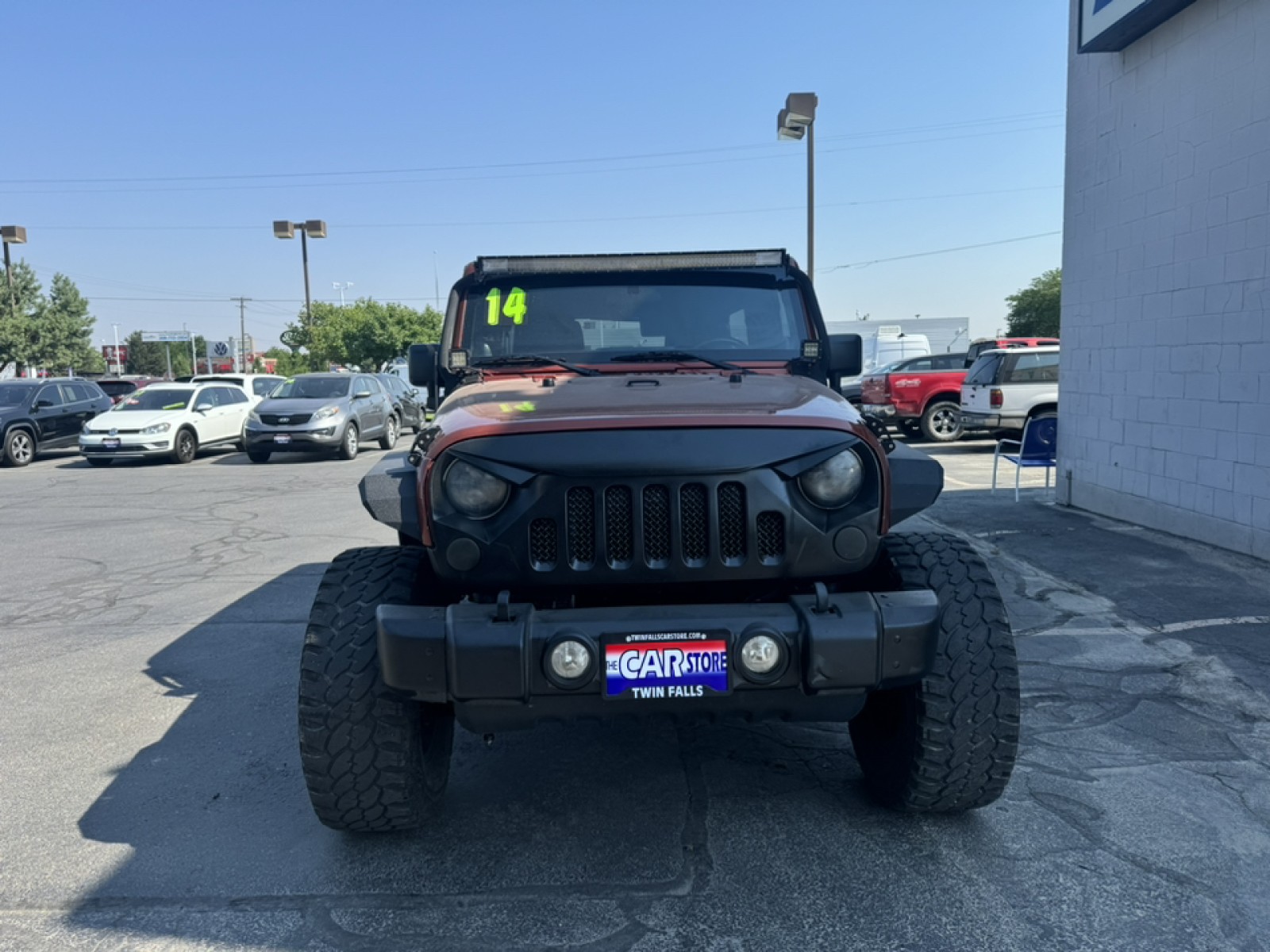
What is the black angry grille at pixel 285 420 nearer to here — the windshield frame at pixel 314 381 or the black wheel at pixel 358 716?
the windshield frame at pixel 314 381

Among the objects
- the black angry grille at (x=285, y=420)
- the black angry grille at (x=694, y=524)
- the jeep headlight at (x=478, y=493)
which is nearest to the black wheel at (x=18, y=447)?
the black angry grille at (x=285, y=420)

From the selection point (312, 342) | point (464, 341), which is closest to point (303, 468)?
point (464, 341)

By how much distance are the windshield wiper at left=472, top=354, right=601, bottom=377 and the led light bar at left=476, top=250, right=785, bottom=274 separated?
0.44 metres

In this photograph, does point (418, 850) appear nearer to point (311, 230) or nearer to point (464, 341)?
point (464, 341)

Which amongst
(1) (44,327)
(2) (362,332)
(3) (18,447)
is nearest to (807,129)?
(3) (18,447)

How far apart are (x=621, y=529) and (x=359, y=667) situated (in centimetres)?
84

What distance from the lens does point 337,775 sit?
2.91 m

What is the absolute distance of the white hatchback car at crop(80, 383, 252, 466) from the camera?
16.6m

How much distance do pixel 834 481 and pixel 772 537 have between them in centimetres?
24

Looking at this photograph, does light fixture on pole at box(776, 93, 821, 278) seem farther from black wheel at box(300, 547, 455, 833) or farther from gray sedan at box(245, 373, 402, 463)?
black wheel at box(300, 547, 455, 833)

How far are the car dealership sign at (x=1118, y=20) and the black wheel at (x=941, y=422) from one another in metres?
9.82

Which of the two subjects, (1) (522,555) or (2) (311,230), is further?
(2) (311,230)

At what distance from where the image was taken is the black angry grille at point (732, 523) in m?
2.78

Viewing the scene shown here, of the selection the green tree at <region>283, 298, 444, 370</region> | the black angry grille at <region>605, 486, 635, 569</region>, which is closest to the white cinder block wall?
the black angry grille at <region>605, 486, 635, 569</region>
